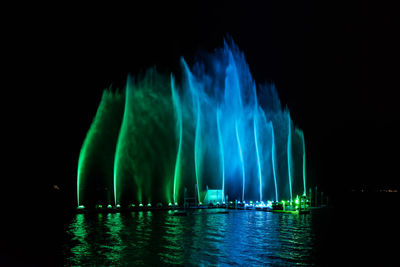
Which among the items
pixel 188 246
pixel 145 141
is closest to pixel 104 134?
pixel 145 141

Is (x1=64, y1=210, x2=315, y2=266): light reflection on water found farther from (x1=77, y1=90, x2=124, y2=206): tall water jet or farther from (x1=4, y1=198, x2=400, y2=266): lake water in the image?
(x1=77, y1=90, x2=124, y2=206): tall water jet

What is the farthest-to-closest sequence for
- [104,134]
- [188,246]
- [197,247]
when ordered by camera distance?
[104,134], [188,246], [197,247]

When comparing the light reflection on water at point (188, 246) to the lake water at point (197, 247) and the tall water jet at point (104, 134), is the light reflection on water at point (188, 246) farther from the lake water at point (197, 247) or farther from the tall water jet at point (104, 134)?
A: the tall water jet at point (104, 134)

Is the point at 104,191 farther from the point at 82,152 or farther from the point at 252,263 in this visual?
the point at 252,263

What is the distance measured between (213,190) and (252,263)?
121ft

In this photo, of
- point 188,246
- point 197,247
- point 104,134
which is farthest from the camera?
point 104,134

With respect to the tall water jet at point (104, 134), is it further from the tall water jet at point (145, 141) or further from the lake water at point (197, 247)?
the lake water at point (197, 247)

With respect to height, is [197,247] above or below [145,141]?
below

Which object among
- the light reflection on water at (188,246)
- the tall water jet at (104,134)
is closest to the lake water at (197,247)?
the light reflection on water at (188,246)

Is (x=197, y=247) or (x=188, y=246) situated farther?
(x=188, y=246)

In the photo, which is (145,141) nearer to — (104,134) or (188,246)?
(104,134)

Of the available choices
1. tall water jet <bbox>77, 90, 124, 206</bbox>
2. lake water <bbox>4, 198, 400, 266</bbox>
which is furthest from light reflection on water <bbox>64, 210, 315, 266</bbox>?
tall water jet <bbox>77, 90, 124, 206</bbox>

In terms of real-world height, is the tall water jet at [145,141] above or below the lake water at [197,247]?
above

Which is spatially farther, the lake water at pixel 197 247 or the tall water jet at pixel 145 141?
the tall water jet at pixel 145 141
